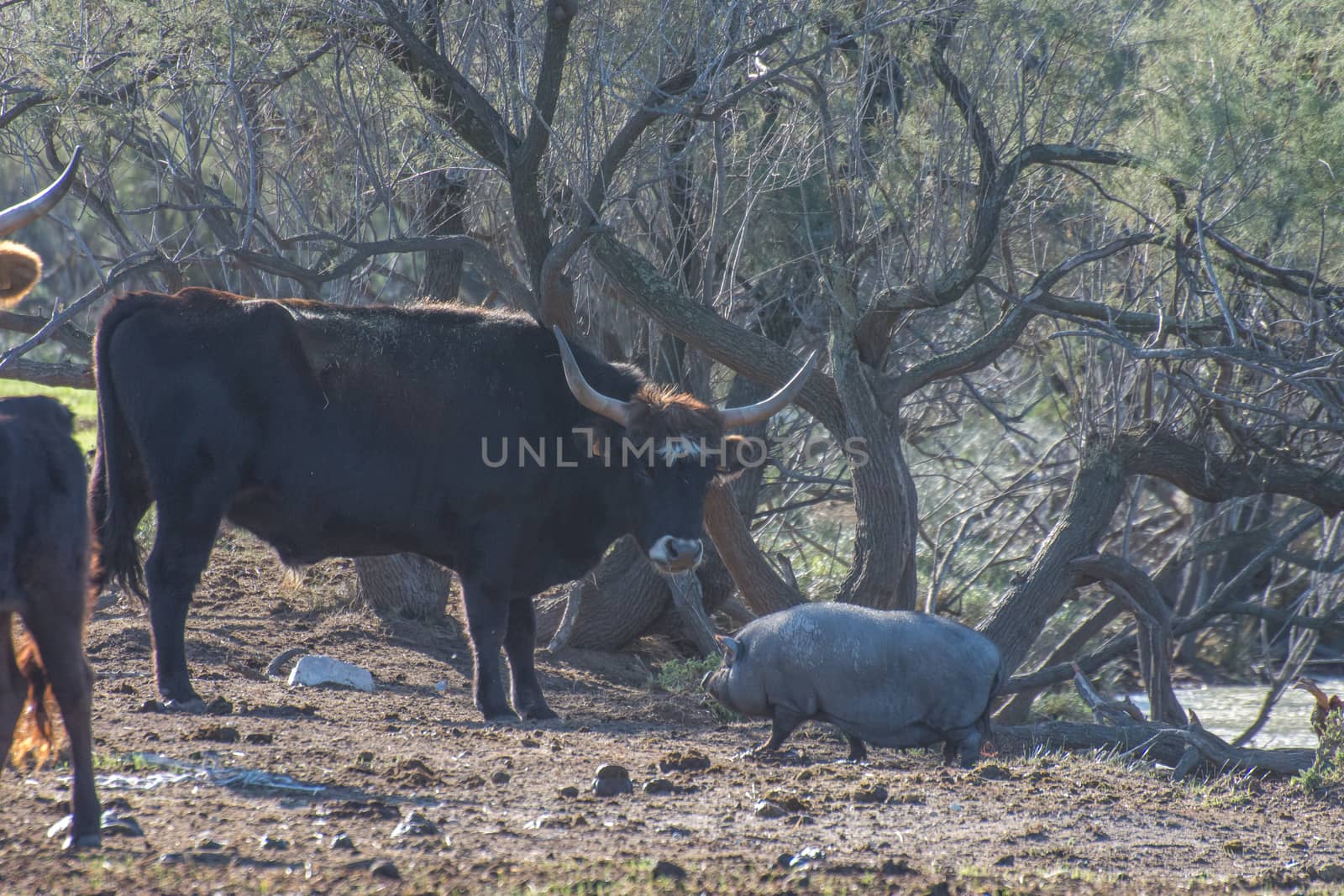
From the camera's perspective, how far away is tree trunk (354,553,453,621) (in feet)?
31.4

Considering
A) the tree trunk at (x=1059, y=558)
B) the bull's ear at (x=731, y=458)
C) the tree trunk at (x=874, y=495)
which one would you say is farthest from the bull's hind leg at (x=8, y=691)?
the tree trunk at (x=1059, y=558)

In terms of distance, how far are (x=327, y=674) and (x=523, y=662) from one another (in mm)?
1125

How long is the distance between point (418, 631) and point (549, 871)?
5.38 metres

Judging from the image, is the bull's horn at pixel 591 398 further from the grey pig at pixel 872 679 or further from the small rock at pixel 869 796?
the small rock at pixel 869 796

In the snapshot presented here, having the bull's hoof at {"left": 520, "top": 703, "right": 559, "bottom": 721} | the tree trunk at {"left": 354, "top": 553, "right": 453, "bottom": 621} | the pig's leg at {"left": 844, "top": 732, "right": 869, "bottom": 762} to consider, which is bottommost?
the pig's leg at {"left": 844, "top": 732, "right": 869, "bottom": 762}

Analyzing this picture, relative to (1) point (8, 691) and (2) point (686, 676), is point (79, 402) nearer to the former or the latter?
(2) point (686, 676)

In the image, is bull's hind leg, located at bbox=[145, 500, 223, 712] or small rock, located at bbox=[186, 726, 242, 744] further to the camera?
bull's hind leg, located at bbox=[145, 500, 223, 712]

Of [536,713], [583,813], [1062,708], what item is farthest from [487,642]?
[1062,708]

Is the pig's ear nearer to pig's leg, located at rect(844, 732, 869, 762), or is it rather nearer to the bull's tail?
pig's leg, located at rect(844, 732, 869, 762)

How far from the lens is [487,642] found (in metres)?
7.21

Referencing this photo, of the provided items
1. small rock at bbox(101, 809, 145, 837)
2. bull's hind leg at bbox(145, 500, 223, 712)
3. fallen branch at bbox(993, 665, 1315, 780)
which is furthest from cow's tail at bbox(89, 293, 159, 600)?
fallen branch at bbox(993, 665, 1315, 780)

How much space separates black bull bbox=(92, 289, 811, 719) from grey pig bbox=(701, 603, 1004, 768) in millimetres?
712

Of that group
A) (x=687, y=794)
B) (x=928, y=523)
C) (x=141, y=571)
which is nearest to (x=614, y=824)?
(x=687, y=794)

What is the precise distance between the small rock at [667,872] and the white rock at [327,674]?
3763mm
